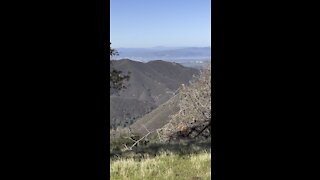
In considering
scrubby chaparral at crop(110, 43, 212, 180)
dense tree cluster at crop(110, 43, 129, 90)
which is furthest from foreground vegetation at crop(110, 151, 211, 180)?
dense tree cluster at crop(110, 43, 129, 90)

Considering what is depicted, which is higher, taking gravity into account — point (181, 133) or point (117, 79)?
point (117, 79)

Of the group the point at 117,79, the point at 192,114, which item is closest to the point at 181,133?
the point at 192,114

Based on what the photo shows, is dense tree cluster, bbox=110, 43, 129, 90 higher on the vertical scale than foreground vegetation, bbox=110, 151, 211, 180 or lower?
higher

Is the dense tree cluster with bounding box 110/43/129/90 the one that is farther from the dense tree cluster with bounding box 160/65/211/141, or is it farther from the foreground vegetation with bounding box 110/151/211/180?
the foreground vegetation with bounding box 110/151/211/180

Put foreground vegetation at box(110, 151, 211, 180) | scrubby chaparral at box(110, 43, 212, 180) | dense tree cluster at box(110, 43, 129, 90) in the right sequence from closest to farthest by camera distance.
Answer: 1. foreground vegetation at box(110, 151, 211, 180)
2. scrubby chaparral at box(110, 43, 212, 180)
3. dense tree cluster at box(110, 43, 129, 90)

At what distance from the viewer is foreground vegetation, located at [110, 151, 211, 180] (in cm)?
822

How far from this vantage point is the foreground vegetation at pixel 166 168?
822 centimetres

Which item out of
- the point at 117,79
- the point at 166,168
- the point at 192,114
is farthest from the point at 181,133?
the point at 166,168

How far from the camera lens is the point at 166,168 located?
888 cm

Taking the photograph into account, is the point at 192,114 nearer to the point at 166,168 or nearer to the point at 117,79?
the point at 117,79

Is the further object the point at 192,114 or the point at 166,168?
the point at 192,114
